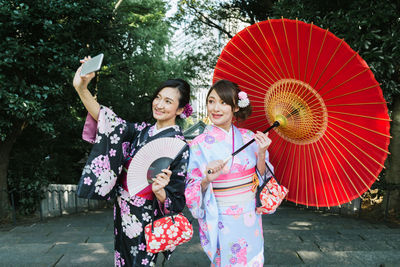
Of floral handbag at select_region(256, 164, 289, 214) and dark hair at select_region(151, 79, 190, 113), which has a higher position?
dark hair at select_region(151, 79, 190, 113)

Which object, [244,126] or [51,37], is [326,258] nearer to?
[244,126]

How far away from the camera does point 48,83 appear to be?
488 cm

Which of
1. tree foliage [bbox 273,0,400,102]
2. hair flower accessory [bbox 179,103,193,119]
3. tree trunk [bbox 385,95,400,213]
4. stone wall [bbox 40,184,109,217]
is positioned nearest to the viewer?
hair flower accessory [bbox 179,103,193,119]

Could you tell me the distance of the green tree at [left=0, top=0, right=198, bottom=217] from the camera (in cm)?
428

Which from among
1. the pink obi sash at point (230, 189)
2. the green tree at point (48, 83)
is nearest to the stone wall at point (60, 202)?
the green tree at point (48, 83)

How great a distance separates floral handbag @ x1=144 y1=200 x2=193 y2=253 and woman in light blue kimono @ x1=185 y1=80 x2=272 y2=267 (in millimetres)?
146

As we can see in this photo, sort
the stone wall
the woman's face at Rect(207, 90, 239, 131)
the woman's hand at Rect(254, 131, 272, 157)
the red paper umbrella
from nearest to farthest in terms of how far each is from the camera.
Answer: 1. the red paper umbrella
2. the woman's hand at Rect(254, 131, 272, 157)
3. the woman's face at Rect(207, 90, 239, 131)
4. the stone wall

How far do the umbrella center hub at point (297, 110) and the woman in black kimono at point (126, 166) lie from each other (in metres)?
0.71

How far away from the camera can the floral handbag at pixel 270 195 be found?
2.06 m

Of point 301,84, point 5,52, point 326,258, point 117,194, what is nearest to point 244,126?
point 301,84

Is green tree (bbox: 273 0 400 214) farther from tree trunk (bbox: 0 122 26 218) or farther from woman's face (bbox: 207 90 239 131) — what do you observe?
tree trunk (bbox: 0 122 26 218)

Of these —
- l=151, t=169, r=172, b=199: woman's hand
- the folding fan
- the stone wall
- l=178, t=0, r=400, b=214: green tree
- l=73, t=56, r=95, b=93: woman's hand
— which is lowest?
the stone wall

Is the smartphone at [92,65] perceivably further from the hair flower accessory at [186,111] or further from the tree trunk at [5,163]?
the tree trunk at [5,163]

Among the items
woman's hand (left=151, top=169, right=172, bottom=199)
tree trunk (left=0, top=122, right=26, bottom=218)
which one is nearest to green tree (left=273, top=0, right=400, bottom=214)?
woman's hand (left=151, top=169, right=172, bottom=199)
